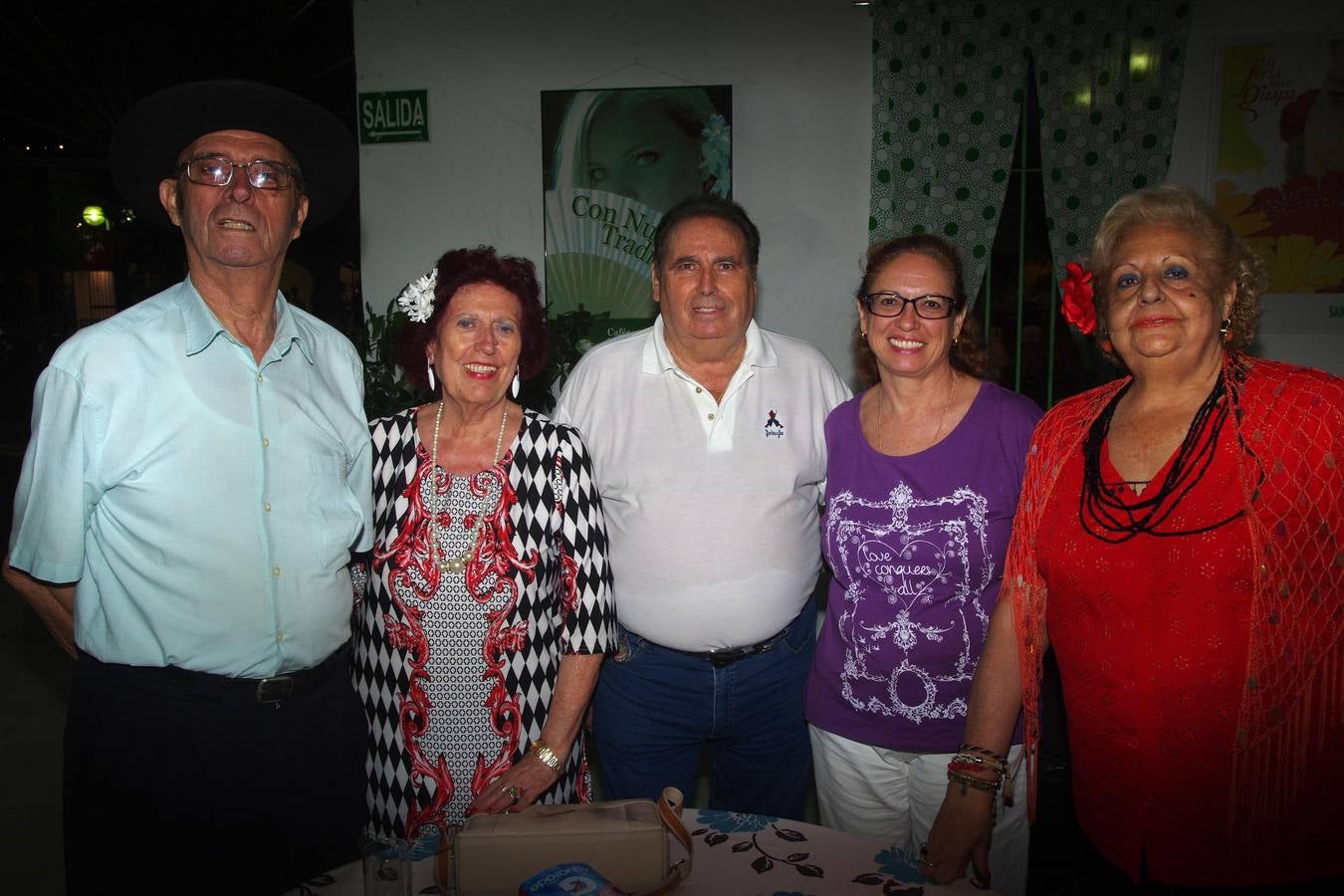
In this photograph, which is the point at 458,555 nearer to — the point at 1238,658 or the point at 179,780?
the point at 179,780

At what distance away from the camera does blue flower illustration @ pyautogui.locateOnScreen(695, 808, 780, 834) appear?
1.78 m

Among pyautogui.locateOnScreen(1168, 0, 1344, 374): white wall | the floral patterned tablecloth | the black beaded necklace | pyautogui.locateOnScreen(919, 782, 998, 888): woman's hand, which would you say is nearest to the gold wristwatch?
the floral patterned tablecloth

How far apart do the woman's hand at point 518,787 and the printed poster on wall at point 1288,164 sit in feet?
15.1

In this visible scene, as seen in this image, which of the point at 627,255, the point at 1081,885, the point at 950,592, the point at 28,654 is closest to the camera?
the point at 1081,885

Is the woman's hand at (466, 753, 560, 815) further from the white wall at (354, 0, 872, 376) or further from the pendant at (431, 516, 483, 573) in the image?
the white wall at (354, 0, 872, 376)

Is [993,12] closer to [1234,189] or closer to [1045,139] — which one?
[1045,139]

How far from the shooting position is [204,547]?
6.53 feet

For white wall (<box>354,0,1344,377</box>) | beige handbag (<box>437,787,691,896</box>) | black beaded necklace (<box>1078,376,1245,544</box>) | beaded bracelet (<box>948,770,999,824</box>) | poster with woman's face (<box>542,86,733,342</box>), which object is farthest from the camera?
poster with woman's face (<box>542,86,733,342</box>)

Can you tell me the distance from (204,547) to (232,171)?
904 mm

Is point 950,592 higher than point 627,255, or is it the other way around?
point 627,255

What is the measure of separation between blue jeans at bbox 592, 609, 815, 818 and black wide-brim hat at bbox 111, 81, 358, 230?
1.57 meters

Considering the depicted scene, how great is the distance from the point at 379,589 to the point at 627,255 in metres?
3.40

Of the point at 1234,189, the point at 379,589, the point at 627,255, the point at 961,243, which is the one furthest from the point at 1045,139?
the point at 379,589

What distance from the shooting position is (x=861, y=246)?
5184mm
